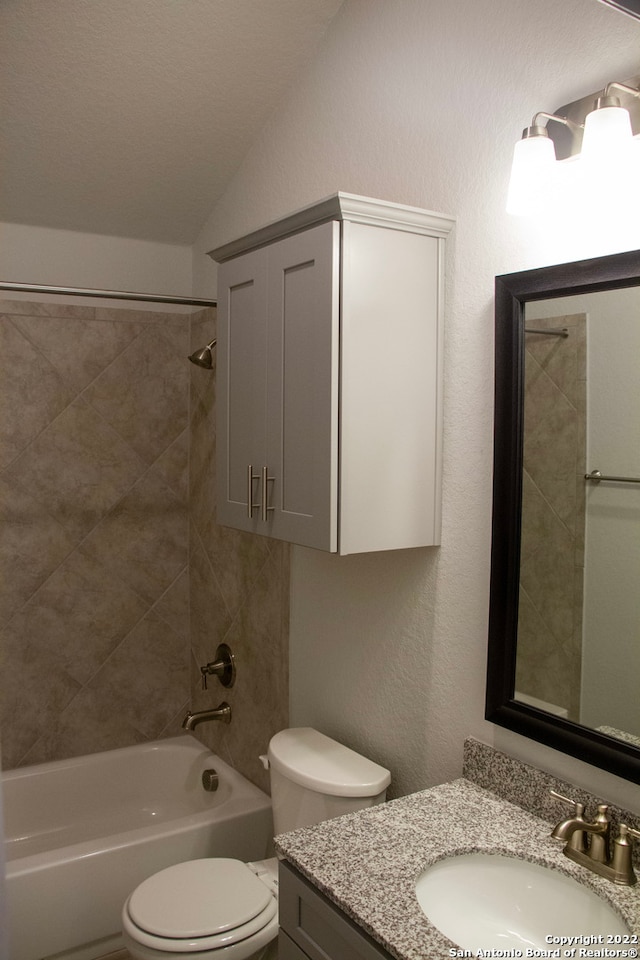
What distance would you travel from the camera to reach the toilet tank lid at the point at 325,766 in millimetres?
1942

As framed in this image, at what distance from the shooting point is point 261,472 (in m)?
2.06

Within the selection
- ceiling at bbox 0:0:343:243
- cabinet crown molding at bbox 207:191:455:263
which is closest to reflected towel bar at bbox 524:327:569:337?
cabinet crown molding at bbox 207:191:455:263

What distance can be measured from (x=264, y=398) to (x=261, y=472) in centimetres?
19

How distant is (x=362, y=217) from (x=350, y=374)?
0.34m

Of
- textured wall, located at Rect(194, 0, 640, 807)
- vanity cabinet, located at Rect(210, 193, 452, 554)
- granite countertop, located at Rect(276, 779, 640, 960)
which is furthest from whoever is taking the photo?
vanity cabinet, located at Rect(210, 193, 452, 554)

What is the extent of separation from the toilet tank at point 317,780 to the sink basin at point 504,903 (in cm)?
47

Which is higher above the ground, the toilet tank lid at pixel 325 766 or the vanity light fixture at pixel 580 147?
the vanity light fixture at pixel 580 147

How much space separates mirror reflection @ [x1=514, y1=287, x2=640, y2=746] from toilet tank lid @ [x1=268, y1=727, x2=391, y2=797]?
0.47m

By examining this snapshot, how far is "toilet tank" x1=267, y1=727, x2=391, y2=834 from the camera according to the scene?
1.95 metres

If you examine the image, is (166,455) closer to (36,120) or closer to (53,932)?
(36,120)

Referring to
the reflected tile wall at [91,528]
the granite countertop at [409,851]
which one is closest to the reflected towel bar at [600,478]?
the granite countertop at [409,851]

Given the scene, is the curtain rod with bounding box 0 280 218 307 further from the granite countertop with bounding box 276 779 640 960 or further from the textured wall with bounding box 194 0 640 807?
the granite countertop with bounding box 276 779 640 960

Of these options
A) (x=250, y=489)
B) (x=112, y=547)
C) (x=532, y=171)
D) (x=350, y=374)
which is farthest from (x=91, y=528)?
(x=532, y=171)

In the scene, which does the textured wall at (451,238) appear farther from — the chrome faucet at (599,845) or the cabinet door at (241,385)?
the cabinet door at (241,385)
